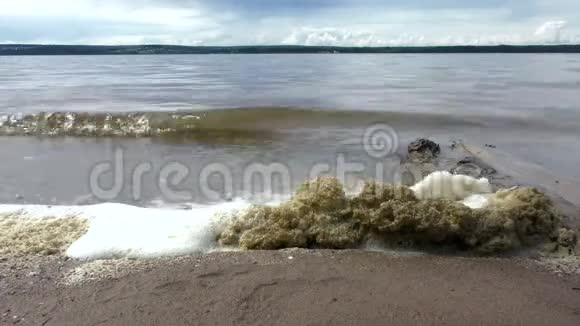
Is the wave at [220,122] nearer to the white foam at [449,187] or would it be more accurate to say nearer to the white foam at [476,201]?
the white foam at [449,187]

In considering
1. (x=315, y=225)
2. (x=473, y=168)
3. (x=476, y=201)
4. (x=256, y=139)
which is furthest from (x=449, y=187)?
(x=256, y=139)

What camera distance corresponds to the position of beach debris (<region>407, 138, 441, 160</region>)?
7305mm

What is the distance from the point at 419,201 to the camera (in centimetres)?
378

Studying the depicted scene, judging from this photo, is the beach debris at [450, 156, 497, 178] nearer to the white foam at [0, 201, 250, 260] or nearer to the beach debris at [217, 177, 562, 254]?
the beach debris at [217, 177, 562, 254]

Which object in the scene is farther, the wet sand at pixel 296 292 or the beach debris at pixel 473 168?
the beach debris at pixel 473 168

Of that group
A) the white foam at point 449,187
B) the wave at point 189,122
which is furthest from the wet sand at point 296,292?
the wave at point 189,122

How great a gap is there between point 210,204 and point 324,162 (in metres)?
2.55

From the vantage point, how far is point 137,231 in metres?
3.69

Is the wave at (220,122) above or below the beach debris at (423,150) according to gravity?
above

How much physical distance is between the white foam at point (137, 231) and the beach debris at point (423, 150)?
394 cm

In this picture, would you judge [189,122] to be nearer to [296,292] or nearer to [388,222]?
[388,222]

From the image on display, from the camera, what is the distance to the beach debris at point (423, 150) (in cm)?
730

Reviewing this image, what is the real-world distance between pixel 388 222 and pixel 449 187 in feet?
4.01

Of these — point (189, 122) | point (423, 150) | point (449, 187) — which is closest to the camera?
point (449, 187)
